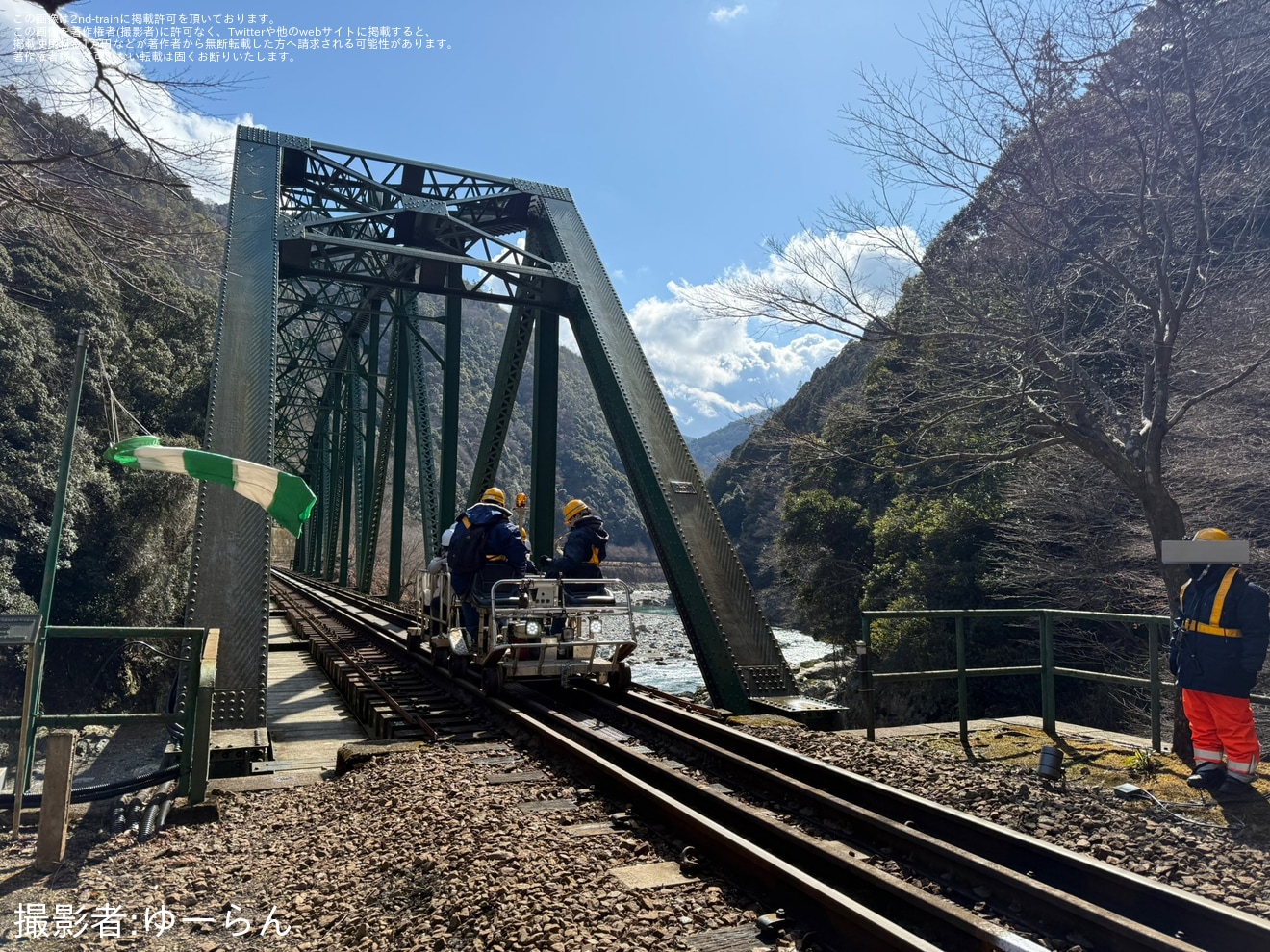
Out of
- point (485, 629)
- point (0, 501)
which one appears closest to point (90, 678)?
point (0, 501)

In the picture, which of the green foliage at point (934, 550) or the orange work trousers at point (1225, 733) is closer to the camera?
the orange work trousers at point (1225, 733)

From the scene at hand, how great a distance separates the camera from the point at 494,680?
25.8 feet

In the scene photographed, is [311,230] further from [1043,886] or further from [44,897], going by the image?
[1043,886]

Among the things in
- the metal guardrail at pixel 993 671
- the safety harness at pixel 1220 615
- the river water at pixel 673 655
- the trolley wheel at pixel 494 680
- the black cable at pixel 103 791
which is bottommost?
the river water at pixel 673 655

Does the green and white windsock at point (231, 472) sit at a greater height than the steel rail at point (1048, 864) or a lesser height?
greater

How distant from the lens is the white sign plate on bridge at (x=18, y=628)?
4.26m

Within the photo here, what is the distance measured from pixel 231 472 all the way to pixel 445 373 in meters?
10.5

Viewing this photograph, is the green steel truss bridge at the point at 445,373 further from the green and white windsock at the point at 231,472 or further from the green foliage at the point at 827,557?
the green foliage at the point at 827,557

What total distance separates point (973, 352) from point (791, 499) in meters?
13.3

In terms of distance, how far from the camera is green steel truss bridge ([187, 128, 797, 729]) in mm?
7258

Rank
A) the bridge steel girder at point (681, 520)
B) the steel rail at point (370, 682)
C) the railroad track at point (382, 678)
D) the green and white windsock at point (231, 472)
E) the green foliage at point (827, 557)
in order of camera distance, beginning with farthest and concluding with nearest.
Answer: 1. the green foliage at point (827, 557)
2. the bridge steel girder at point (681, 520)
3. the railroad track at point (382, 678)
4. the steel rail at point (370, 682)
5. the green and white windsock at point (231, 472)

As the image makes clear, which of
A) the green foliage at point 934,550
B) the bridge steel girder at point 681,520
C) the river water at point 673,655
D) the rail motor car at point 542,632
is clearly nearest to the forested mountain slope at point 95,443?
the bridge steel girder at point 681,520

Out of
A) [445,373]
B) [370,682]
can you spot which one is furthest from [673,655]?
[370,682]

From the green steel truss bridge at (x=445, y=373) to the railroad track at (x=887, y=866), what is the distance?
2639 millimetres
